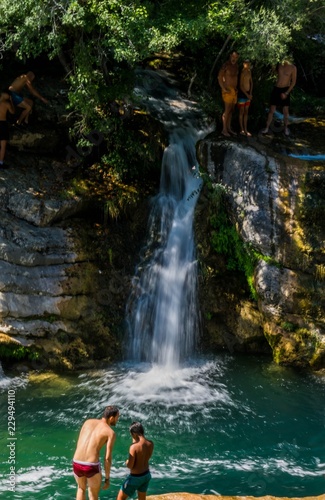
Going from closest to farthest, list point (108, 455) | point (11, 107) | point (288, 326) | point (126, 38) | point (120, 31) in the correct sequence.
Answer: point (108, 455) → point (120, 31) → point (126, 38) → point (288, 326) → point (11, 107)

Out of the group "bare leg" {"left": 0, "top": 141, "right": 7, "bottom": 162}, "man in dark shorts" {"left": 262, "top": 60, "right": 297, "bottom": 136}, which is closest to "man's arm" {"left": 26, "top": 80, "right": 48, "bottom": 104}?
"bare leg" {"left": 0, "top": 141, "right": 7, "bottom": 162}

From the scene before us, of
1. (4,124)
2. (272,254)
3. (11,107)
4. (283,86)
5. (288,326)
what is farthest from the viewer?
(283,86)

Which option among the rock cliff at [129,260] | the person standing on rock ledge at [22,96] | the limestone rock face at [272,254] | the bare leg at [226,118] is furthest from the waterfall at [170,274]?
the person standing on rock ledge at [22,96]

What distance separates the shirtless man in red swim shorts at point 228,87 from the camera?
12773 mm

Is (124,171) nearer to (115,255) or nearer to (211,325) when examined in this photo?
(115,255)

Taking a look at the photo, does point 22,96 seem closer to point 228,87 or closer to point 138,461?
point 228,87

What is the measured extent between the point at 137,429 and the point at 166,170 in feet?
24.7

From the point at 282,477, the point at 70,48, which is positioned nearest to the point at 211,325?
the point at 282,477

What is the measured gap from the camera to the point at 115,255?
12055 mm

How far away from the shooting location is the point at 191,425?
928cm

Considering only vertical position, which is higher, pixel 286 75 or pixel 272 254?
pixel 286 75

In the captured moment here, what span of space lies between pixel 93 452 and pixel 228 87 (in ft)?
29.4

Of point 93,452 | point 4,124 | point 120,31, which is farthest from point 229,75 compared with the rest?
point 93,452

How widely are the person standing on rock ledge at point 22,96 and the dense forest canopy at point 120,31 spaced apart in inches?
30.6
